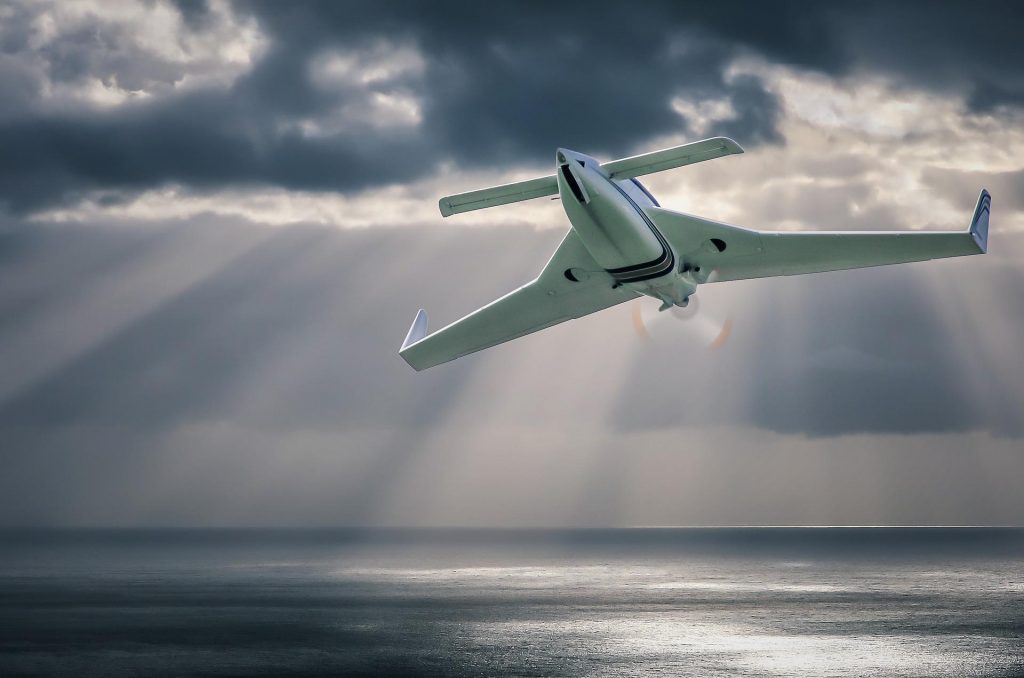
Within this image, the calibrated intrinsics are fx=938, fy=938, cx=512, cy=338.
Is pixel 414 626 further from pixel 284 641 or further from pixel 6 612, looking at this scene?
pixel 6 612

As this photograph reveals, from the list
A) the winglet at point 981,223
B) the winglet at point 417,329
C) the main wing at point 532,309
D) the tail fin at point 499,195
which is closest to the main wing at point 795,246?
the winglet at point 981,223

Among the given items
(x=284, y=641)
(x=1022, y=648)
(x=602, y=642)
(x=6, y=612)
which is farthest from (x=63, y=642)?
(x=1022, y=648)

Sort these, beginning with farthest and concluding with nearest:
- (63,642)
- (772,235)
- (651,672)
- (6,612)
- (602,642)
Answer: (6,612) → (602,642) → (63,642) → (651,672) → (772,235)

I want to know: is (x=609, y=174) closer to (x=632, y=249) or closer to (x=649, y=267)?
(x=632, y=249)

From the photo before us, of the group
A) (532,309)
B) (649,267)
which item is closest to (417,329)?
(532,309)

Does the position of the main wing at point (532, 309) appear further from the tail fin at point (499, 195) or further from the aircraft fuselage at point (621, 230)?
the tail fin at point (499, 195)

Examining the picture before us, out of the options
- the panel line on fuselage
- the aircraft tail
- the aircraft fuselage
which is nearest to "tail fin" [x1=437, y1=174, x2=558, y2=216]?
the aircraft tail

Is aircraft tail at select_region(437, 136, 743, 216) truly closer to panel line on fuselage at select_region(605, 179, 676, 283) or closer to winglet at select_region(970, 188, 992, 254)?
panel line on fuselage at select_region(605, 179, 676, 283)
